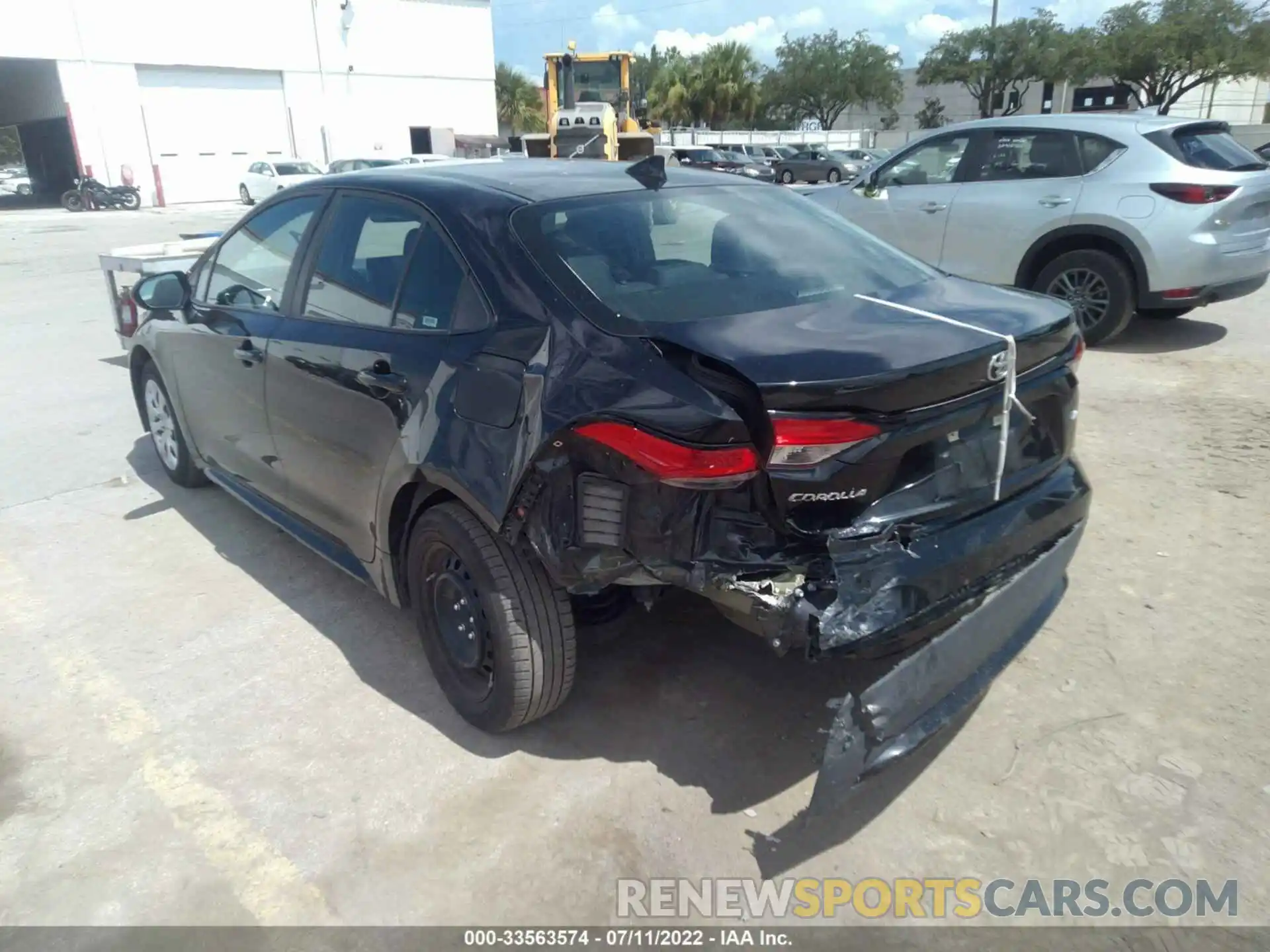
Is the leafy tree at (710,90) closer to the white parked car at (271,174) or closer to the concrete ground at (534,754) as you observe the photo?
the white parked car at (271,174)

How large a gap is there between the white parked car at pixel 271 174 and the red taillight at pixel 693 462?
1262 inches

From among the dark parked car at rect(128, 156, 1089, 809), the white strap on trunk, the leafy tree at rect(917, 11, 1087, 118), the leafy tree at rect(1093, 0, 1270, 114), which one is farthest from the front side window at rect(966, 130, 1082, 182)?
the leafy tree at rect(917, 11, 1087, 118)

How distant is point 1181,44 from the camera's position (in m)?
42.4

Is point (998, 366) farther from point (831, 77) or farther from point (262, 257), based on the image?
point (831, 77)

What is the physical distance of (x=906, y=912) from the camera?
238 cm

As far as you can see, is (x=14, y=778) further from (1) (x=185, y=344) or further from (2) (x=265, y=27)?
(2) (x=265, y=27)

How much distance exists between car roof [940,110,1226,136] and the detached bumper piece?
5.61 meters

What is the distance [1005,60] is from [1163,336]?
169ft

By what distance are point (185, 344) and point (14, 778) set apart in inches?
83.4

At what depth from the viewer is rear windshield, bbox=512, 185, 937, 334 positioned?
2.71m

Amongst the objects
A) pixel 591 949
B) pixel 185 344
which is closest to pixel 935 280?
pixel 591 949

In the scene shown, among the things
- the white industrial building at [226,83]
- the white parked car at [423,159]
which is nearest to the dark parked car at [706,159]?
the white parked car at [423,159]

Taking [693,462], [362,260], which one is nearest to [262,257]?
[362,260]

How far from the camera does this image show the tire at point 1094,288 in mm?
7125
